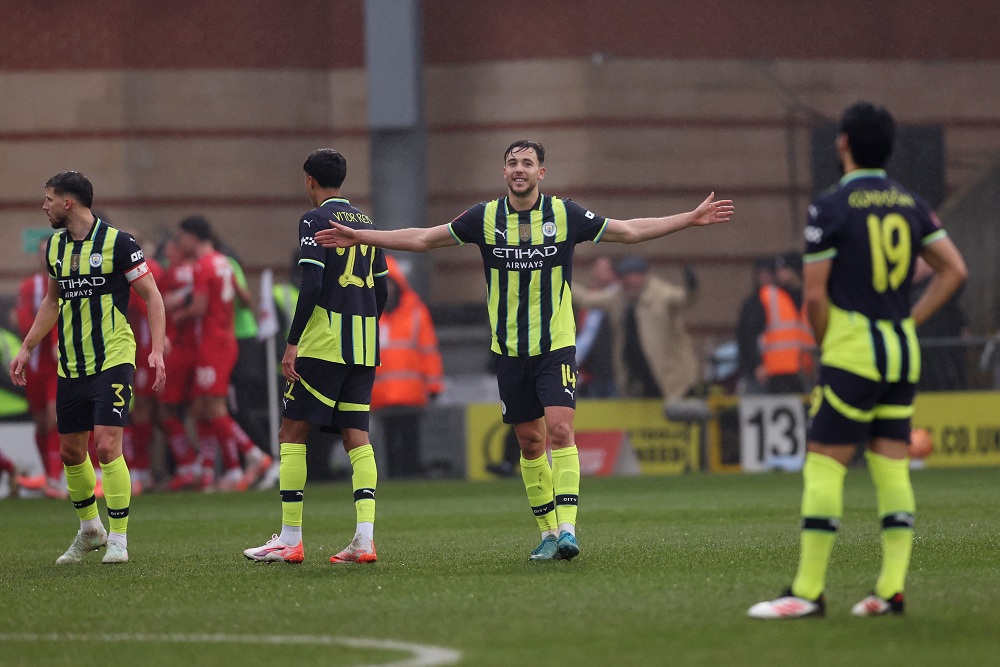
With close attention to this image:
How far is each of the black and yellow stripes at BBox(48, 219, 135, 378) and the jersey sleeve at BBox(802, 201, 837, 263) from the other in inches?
169

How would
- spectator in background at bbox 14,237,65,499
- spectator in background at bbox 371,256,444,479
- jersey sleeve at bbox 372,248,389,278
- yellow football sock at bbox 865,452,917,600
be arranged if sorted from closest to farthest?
1. yellow football sock at bbox 865,452,917,600
2. jersey sleeve at bbox 372,248,389,278
3. spectator in background at bbox 14,237,65,499
4. spectator in background at bbox 371,256,444,479

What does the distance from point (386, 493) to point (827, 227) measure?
10.1m

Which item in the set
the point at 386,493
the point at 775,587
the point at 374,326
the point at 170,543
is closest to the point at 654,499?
the point at 386,493

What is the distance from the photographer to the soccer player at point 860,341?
602 cm

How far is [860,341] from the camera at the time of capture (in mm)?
6035

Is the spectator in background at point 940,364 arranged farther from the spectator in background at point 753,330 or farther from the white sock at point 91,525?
the white sock at point 91,525

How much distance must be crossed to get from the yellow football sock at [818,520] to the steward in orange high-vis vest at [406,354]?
37.0 feet

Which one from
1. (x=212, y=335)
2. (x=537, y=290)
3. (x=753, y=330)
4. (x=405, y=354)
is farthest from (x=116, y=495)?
(x=753, y=330)

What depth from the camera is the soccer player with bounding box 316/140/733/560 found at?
852 centimetres

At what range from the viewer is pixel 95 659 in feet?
18.4

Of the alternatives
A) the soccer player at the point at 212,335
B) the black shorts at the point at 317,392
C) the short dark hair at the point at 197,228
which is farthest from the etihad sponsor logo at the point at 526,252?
the short dark hair at the point at 197,228

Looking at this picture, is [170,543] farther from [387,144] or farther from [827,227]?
[387,144]

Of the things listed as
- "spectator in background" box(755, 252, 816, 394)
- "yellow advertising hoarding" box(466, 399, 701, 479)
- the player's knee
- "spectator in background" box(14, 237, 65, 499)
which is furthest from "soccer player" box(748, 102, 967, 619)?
"spectator in background" box(755, 252, 816, 394)

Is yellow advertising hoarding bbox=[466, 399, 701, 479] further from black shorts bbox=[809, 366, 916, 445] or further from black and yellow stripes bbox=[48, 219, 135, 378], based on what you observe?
black shorts bbox=[809, 366, 916, 445]
